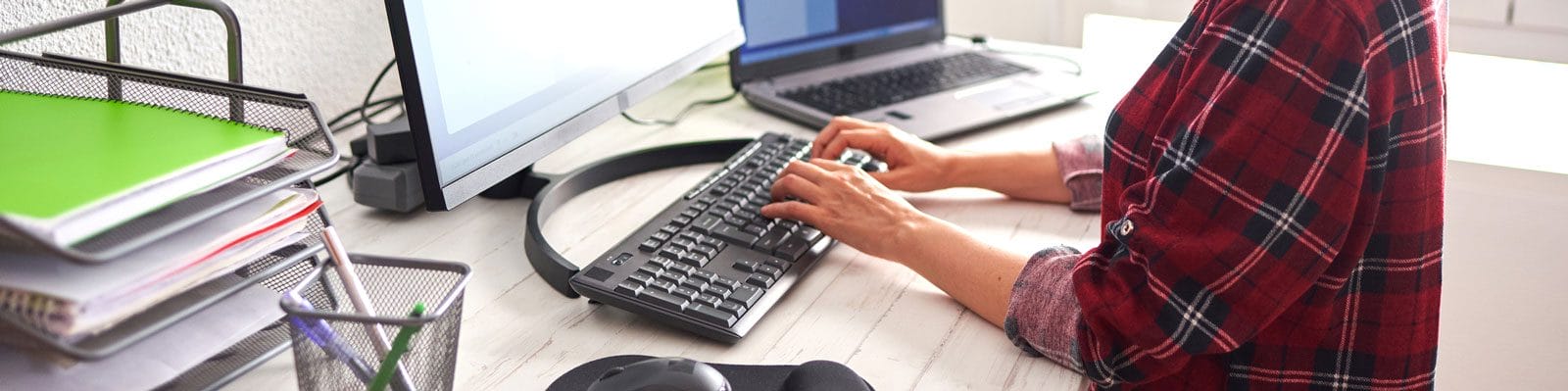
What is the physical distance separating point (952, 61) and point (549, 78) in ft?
2.29

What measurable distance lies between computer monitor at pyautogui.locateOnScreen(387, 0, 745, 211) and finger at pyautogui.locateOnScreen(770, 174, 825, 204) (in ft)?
0.57

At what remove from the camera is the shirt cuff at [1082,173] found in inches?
43.1

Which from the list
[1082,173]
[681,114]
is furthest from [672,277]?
[681,114]

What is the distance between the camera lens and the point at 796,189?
1025 mm

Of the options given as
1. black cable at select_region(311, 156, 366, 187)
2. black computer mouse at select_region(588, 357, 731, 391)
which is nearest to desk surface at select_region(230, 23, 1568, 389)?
black cable at select_region(311, 156, 366, 187)

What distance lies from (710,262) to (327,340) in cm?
36

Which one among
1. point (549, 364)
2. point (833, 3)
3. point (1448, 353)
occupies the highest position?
point (833, 3)

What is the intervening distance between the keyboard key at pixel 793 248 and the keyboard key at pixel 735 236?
2cm

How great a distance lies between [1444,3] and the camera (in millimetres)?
812

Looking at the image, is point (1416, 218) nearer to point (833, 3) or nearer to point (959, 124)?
point (959, 124)

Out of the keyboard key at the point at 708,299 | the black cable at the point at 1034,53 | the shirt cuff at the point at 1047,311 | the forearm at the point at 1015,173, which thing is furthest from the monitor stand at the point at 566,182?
the black cable at the point at 1034,53

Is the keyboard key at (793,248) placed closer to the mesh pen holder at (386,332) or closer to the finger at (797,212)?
the finger at (797,212)

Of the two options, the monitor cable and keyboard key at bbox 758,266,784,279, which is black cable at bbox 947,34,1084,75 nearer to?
the monitor cable

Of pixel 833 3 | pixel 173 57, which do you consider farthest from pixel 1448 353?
pixel 173 57
